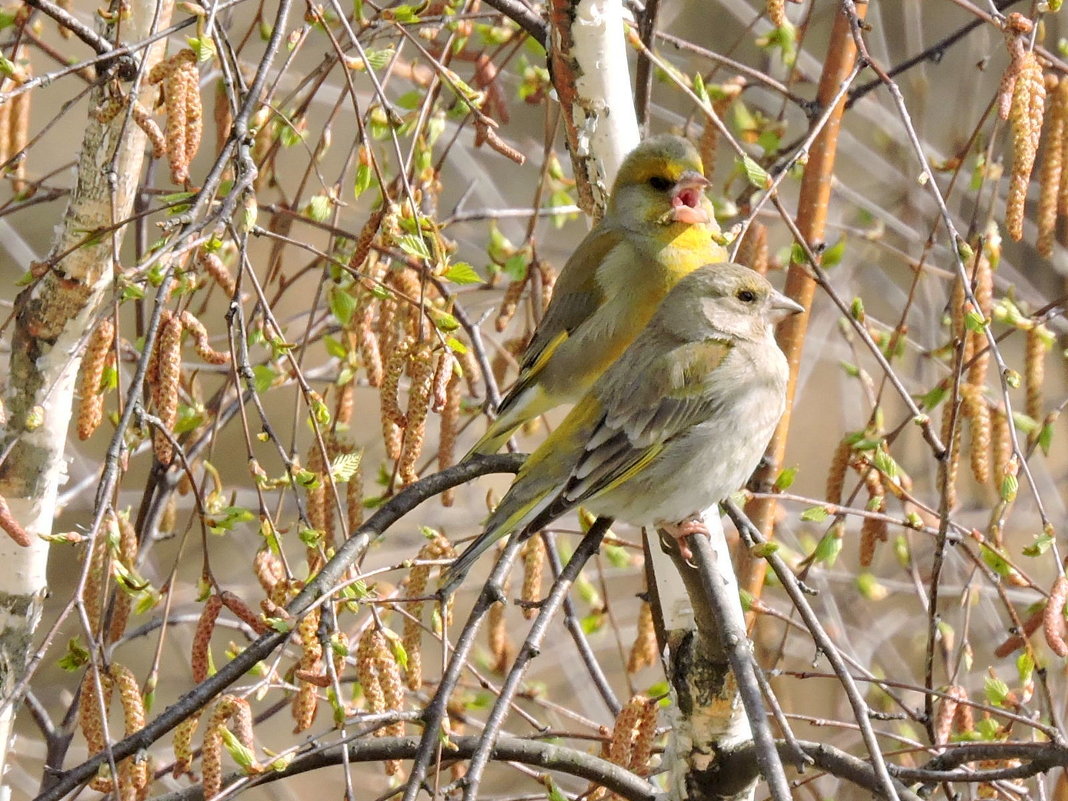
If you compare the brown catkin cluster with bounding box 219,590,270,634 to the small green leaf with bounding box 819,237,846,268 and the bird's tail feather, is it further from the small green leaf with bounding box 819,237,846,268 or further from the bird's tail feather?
the small green leaf with bounding box 819,237,846,268

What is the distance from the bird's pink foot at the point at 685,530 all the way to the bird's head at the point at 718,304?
2.07ft

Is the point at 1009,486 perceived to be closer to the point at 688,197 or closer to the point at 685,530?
the point at 685,530

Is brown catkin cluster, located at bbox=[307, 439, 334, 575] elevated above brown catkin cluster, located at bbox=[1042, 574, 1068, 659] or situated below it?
above

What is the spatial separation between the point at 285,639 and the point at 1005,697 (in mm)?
1833

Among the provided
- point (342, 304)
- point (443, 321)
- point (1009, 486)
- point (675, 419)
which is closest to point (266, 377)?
point (342, 304)

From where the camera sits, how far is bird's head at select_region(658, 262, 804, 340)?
3471 millimetres

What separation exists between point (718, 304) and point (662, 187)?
0.45 metres

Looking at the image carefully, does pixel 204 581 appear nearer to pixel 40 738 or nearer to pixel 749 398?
pixel 749 398

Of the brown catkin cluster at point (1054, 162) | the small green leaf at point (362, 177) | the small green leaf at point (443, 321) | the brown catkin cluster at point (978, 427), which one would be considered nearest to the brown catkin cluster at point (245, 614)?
the small green leaf at point (443, 321)

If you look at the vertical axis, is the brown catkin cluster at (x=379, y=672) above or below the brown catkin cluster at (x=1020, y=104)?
below

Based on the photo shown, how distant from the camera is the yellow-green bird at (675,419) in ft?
10.5

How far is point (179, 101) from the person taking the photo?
97.0 inches

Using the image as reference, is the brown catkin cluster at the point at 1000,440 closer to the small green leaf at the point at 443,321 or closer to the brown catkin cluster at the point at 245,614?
the small green leaf at the point at 443,321

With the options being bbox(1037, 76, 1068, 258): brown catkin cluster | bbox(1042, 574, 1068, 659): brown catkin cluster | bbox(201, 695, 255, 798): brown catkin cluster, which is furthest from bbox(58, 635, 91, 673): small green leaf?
bbox(1037, 76, 1068, 258): brown catkin cluster
